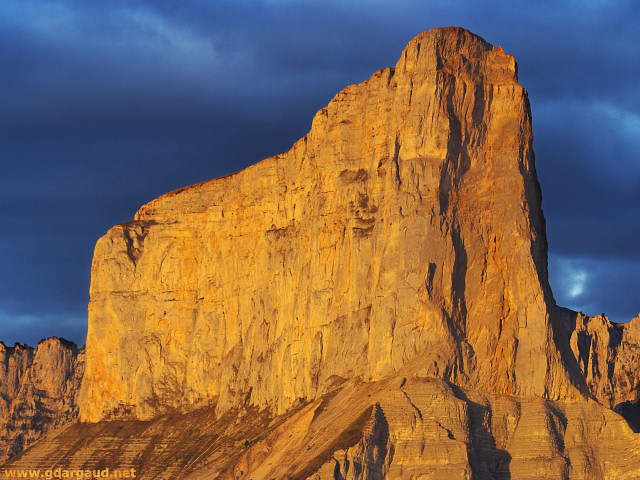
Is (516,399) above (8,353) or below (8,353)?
below

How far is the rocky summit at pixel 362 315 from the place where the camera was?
9769cm

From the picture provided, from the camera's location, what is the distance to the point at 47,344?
7047 inches

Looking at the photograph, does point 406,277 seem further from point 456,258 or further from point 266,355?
point 266,355

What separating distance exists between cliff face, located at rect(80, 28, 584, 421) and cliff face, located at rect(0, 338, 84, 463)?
29.0 metres

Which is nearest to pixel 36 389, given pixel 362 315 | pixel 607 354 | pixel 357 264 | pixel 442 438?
pixel 607 354

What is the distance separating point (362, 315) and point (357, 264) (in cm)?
439

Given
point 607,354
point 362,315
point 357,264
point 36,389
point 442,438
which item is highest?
point 36,389

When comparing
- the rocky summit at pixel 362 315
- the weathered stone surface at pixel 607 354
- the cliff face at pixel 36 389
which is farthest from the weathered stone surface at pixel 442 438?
the cliff face at pixel 36 389

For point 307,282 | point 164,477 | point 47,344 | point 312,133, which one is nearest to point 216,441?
point 164,477

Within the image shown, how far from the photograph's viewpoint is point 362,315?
112 metres

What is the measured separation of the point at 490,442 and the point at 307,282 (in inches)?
1096

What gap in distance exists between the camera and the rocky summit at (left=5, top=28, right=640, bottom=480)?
97688 mm

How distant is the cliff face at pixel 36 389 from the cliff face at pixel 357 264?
95.2 feet

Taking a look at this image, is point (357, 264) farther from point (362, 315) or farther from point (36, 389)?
point (36, 389)
